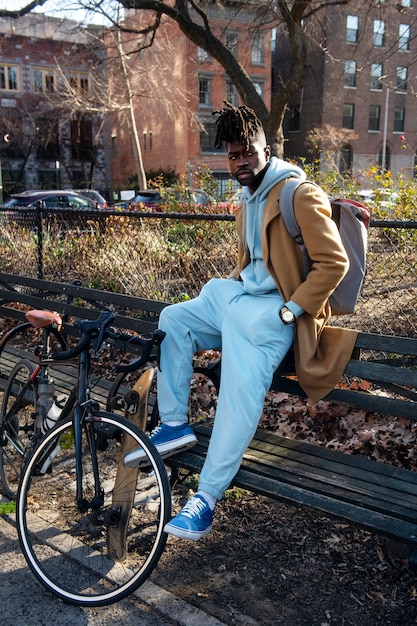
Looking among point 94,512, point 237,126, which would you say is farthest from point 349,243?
point 94,512

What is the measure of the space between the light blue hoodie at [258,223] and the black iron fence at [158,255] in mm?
1124

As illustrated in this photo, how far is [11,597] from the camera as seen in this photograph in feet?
9.70

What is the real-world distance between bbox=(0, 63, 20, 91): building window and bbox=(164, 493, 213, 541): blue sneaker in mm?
42763

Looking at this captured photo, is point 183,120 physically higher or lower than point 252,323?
higher

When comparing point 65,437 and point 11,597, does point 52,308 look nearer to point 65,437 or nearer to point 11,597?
point 65,437

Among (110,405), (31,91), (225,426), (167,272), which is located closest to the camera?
(225,426)

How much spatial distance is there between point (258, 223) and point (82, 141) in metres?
42.4

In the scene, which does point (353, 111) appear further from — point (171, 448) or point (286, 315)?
point (171, 448)

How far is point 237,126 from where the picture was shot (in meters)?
3.19

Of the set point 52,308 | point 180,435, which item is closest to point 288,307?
point 180,435

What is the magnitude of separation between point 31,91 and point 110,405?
41699mm

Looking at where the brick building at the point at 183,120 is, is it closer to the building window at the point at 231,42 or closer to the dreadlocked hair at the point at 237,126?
the building window at the point at 231,42

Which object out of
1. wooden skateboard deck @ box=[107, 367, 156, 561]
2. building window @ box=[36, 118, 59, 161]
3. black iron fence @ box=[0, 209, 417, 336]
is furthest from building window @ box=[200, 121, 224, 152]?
wooden skateboard deck @ box=[107, 367, 156, 561]

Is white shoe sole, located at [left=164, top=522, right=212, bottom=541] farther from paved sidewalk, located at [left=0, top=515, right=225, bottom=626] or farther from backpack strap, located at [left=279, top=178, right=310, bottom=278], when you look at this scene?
backpack strap, located at [left=279, top=178, right=310, bottom=278]
